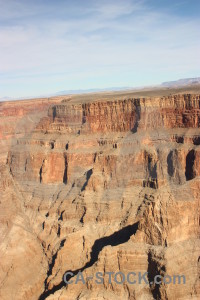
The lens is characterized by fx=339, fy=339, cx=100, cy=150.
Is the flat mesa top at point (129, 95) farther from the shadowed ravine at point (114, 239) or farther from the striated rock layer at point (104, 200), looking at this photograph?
the shadowed ravine at point (114, 239)

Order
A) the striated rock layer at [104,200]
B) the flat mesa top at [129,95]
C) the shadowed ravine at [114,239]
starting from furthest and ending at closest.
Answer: the flat mesa top at [129,95]
the shadowed ravine at [114,239]
the striated rock layer at [104,200]

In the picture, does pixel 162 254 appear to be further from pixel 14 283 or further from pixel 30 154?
pixel 30 154

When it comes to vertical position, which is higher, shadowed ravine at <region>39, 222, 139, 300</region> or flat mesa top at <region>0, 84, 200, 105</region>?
flat mesa top at <region>0, 84, 200, 105</region>

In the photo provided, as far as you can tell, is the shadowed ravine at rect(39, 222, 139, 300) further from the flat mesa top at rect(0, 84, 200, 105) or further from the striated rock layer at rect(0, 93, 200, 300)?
the flat mesa top at rect(0, 84, 200, 105)

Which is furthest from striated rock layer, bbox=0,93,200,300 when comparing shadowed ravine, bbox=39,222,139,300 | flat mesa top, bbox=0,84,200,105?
flat mesa top, bbox=0,84,200,105

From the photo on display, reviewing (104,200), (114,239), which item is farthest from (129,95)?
(114,239)

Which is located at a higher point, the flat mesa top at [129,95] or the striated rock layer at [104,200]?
the flat mesa top at [129,95]

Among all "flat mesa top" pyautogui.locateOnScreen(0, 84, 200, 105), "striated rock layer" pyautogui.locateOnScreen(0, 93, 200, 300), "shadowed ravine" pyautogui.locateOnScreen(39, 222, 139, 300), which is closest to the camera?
"striated rock layer" pyautogui.locateOnScreen(0, 93, 200, 300)

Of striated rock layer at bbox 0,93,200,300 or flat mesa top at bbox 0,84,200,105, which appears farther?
flat mesa top at bbox 0,84,200,105

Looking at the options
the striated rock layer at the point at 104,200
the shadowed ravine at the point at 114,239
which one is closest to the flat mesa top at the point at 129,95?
the striated rock layer at the point at 104,200
